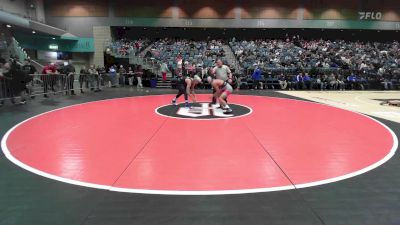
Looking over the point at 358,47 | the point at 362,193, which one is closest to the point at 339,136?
the point at 362,193

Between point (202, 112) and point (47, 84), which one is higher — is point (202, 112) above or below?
below

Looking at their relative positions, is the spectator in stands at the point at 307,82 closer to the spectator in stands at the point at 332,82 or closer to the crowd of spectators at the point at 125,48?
the spectator in stands at the point at 332,82

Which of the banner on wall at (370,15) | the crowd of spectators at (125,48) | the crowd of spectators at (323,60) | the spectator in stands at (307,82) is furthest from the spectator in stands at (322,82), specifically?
the banner on wall at (370,15)

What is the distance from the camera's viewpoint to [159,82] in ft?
67.5

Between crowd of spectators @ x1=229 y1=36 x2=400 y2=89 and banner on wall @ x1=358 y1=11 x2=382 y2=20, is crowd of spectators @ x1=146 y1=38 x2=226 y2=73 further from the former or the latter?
banner on wall @ x1=358 y1=11 x2=382 y2=20

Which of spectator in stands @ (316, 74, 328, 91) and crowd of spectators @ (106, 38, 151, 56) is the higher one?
crowd of spectators @ (106, 38, 151, 56)

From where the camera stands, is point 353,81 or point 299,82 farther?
point 353,81

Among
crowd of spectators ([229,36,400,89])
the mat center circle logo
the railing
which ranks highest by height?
crowd of spectators ([229,36,400,89])

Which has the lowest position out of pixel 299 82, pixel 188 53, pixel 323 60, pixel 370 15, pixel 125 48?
pixel 299 82

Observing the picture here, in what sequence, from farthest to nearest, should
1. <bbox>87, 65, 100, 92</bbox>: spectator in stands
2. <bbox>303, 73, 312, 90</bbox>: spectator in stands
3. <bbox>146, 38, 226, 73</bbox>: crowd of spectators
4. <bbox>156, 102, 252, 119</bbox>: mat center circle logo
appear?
<bbox>146, 38, 226, 73</bbox>: crowd of spectators
<bbox>303, 73, 312, 90</bbox>: spectator in stands
<bbox>87, 65, 100, 92</bbox>: spectator in stands
<bbox>156, 102, 252, 119</bbox>: mat center circle logo

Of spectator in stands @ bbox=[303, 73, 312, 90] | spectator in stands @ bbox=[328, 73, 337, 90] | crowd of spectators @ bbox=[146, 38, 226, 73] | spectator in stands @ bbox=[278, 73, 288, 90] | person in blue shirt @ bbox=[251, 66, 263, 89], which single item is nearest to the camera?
person in blue shirt @ bbox=[251, 66, 263, 89]

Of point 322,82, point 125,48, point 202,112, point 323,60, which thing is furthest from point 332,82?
point 125,48

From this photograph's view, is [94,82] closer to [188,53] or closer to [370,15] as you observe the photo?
[188,53]

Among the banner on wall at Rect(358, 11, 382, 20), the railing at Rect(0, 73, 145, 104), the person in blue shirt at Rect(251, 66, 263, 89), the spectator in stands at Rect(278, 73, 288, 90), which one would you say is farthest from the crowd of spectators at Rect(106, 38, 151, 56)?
the banner on wall at Rect(358, 11, 382, 20)
